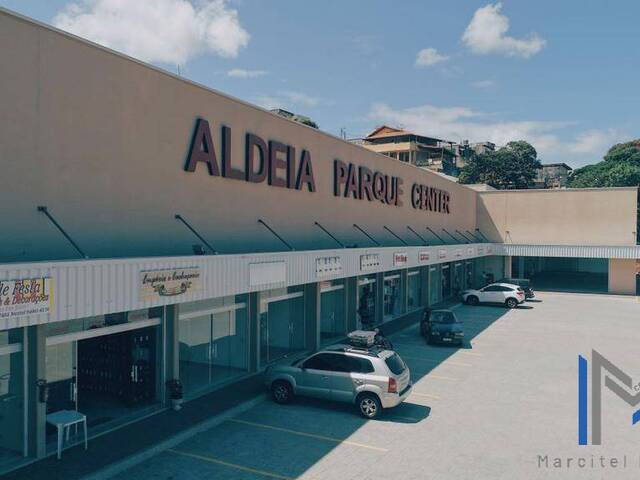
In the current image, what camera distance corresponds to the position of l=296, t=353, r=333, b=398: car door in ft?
47.8

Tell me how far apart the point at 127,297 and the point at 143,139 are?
187 inches

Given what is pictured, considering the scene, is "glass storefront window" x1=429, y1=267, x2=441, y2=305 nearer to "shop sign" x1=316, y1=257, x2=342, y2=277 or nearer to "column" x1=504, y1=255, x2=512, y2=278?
"column" x1=504, y1=255, x2=512, y2=278

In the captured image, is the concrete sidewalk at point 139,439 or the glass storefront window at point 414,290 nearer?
the concrete sidewalk at point 139,439

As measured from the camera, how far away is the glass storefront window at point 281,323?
1905 centimetres

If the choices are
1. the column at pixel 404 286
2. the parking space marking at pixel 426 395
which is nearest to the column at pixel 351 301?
the column at pixel 404 286

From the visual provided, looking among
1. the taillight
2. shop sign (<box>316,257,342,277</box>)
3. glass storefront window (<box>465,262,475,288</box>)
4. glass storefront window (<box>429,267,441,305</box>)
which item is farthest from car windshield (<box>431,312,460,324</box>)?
glass storefront window (<box>465,262,475,288</box>)

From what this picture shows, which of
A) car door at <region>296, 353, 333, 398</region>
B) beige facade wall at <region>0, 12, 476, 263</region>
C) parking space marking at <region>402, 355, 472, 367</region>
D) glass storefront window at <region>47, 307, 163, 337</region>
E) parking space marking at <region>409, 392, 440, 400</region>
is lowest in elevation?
parking space marking at <region>409, 392, 440, 400</region>

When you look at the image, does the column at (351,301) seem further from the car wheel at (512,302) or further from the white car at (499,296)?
the car wheel at (512,302)

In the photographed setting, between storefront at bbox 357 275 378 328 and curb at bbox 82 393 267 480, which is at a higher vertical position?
storefront at bbox 357 275 378 328

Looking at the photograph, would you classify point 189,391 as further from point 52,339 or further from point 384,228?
point 384,228

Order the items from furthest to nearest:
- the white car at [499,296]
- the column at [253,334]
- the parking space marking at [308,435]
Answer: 1. the white car at [499,296]
2. the column at [253,334]
3. the parking space marking at [308,435]

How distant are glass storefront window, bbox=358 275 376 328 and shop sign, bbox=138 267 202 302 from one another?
1363cm

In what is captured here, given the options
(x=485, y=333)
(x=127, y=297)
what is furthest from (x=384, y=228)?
(x=127, y=297)

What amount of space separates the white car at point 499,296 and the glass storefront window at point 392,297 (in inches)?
271
